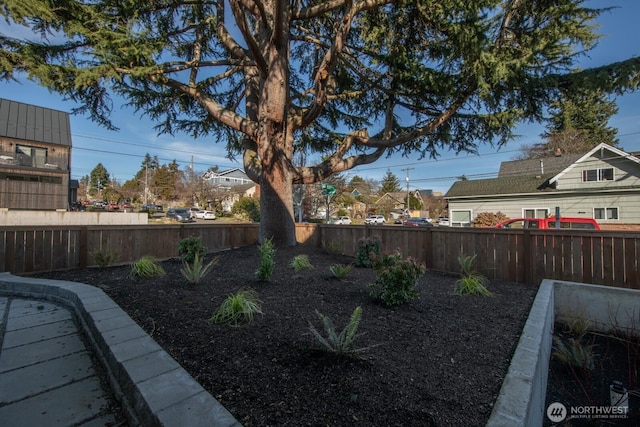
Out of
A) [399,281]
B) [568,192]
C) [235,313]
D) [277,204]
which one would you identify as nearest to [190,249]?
[277,204]

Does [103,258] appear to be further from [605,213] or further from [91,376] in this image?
[605,213]

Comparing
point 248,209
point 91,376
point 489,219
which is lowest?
point 91,376

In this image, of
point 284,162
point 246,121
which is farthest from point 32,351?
point 246,121

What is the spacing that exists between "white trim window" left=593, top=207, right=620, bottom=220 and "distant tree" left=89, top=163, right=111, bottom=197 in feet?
247

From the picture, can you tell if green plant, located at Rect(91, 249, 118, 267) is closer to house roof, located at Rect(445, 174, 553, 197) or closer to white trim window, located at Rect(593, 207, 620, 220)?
house roof, located at Rect(445, 174, 553, 197)

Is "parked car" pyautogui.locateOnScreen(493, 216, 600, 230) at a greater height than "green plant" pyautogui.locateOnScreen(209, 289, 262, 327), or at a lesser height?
greater

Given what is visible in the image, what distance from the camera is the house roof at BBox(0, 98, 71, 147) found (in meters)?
20.6

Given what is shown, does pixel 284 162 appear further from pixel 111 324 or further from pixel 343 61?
pixel 111 324

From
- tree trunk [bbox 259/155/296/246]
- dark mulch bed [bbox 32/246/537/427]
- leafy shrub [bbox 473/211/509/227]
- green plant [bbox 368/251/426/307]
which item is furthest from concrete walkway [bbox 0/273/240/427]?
leafy shrub [bbox 473/211/509/227]

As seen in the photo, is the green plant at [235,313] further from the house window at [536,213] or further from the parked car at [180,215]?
the parked car at [180,215]

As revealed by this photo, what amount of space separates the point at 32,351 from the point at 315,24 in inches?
402

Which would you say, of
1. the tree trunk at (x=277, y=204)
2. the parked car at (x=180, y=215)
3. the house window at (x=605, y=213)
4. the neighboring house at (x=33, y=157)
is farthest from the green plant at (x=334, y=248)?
the parked car at (x=180, y=215)

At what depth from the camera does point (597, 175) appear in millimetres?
14836

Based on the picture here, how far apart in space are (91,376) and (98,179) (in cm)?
7680
